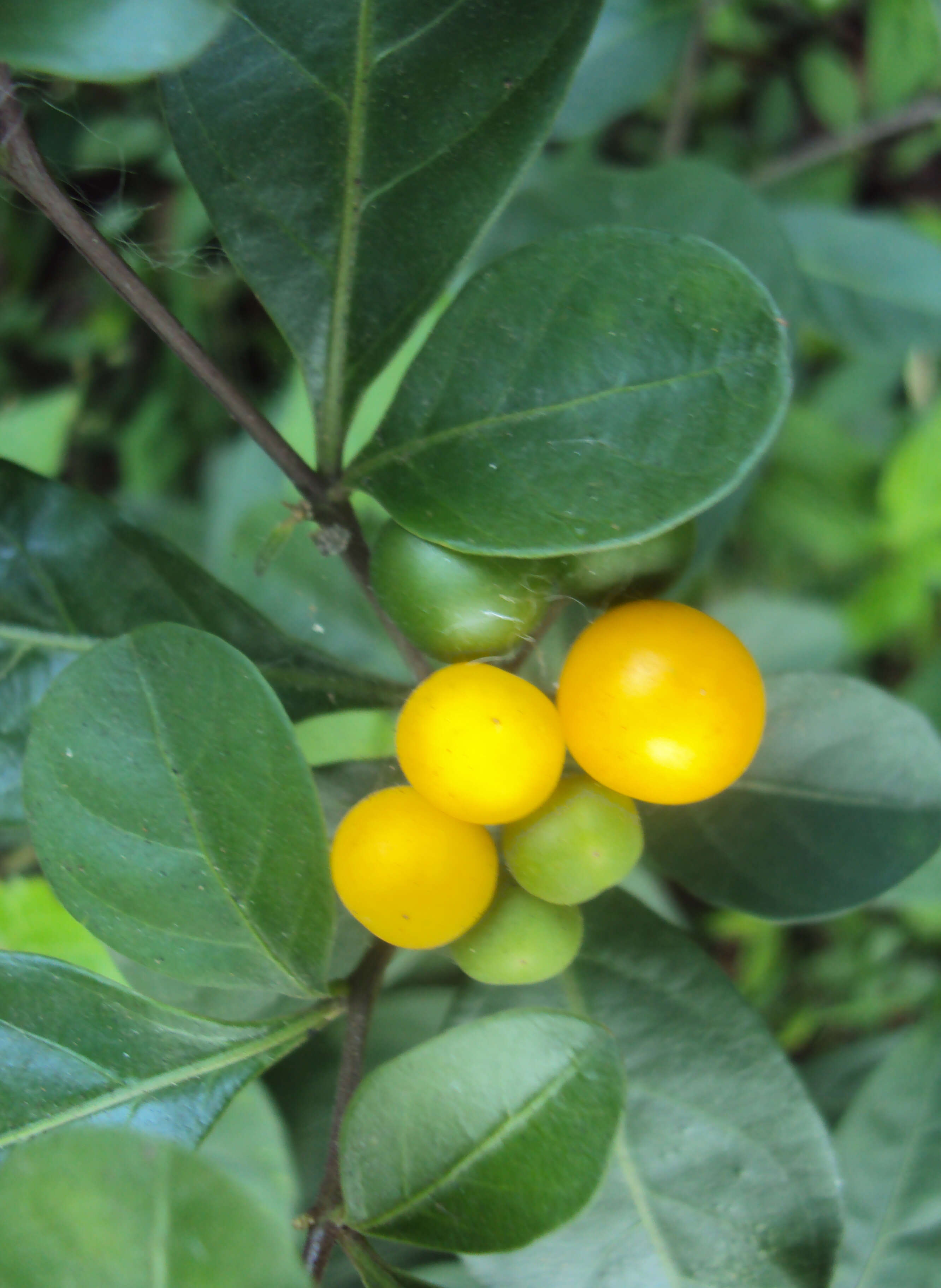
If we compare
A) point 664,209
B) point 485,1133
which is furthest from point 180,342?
point 664,209

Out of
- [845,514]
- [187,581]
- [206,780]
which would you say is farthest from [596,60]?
[206,780]

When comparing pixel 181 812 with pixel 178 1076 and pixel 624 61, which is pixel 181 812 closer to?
pixel 178 1076

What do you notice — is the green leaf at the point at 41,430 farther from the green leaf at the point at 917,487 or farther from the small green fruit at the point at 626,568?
the green leaf at the point at 917,487

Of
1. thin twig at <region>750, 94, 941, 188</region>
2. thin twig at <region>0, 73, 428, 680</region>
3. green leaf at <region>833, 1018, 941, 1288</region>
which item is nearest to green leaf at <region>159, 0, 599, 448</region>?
thin twig at <region>0, 73, 428, 680</region>

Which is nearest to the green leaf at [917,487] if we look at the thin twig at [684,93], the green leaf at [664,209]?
the green leaf at [664,209]

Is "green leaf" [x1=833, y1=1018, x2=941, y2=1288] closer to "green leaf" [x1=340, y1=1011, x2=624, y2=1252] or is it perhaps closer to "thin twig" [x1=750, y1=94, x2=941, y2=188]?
"green leaf" [x1=340, y1=1011, x2=624, y2=1252]

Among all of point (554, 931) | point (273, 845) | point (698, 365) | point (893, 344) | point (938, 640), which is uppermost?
point (698, 365)

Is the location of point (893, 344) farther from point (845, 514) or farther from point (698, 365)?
point (698, 365)
